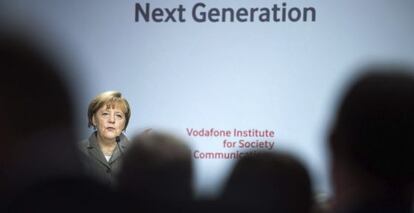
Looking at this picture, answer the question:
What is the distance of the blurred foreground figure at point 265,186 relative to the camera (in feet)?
5.21

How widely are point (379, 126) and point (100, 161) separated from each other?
0.89 m

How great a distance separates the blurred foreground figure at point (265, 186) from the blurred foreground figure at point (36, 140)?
16.7 inches

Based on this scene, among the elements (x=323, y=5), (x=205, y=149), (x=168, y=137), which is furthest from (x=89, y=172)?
(x=323, y=5)

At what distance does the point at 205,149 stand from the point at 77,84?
0.47 meters

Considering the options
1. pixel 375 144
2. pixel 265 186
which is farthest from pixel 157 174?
pixel 375 144

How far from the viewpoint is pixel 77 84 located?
5.40 feet

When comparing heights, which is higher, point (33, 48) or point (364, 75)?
point (33, 48)

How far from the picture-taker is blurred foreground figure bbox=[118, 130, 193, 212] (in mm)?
1622

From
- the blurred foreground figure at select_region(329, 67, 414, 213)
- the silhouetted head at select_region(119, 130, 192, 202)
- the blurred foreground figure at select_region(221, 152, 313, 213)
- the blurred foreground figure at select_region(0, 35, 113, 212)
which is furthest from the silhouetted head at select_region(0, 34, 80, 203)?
the blurred foreground figure at select_region(329, 67, 414, 213)

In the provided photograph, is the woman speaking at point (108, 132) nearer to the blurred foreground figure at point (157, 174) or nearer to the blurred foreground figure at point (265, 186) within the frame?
the blurred foreground figure at point (157, 174)

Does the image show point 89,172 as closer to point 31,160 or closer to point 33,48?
point 31,160

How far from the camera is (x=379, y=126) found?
1547 millimetres

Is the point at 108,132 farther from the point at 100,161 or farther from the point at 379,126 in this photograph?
the point at 379,126

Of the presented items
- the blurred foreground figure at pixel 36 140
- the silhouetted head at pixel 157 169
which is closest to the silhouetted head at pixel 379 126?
the silhouetted head at pixel 157 169
